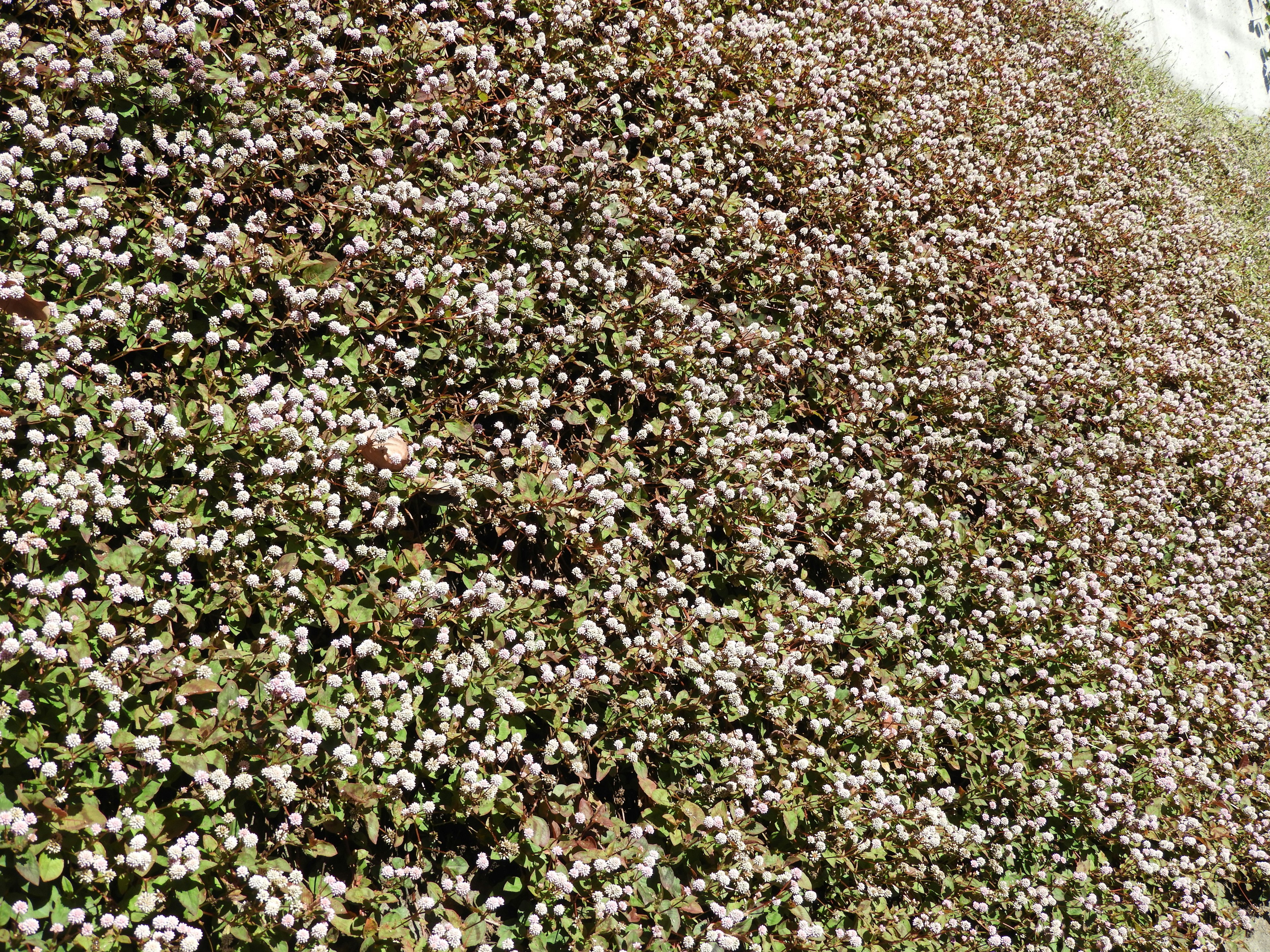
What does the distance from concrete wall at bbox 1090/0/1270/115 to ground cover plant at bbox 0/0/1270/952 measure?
34.2ft

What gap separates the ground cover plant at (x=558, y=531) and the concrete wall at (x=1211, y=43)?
10.4m

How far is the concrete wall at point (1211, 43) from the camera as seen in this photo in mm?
14461

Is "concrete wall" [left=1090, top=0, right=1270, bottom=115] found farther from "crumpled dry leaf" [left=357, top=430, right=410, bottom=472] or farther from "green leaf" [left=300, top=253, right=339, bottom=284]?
"crumpled dry leaf" [left=357, top=430, right=410, bottom=472]

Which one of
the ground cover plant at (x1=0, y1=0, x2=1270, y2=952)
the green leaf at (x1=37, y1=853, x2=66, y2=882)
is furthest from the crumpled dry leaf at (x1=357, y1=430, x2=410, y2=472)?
the green leaf at (x1=37, y1=853, x2=66, y2=882)

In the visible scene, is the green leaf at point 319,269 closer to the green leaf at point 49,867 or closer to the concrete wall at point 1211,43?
the green leaf at point 49,867

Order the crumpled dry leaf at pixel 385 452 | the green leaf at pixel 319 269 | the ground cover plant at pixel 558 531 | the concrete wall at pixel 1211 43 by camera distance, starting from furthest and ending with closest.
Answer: the concrete wall at pixel 1211 43
the green leaf at pixel 319 269
the crumpled dry leaf at pixel 385 452
the ground cover plant at pixel 558 531

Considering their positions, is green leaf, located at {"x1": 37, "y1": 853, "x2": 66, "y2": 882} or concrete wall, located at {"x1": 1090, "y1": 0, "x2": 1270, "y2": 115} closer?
green leaf, located at {"x1": 37, "y1": 853, "x2": 66, "y2": 882}

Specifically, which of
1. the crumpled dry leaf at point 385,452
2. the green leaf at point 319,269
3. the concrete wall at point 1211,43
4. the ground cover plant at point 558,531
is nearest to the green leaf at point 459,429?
the ground cover plant at point 558,531

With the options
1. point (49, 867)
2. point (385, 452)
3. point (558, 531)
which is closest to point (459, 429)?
point (385, 452)

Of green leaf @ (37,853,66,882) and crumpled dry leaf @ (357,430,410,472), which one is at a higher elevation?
crumpled dry leaf @ (357,430,410,472)

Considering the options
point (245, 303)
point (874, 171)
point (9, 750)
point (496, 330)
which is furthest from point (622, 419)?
point (874, 171)

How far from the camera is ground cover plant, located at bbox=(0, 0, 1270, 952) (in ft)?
10.7

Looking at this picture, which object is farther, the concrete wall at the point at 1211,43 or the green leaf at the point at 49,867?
the concrete wall at the point at 1211,43

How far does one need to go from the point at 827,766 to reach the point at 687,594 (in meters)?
1.20
